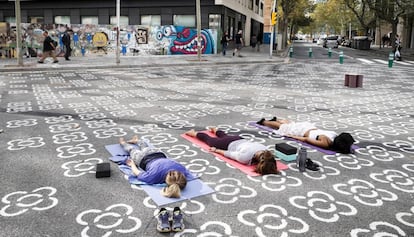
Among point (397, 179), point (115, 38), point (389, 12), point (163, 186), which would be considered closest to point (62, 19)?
point (115, 38)

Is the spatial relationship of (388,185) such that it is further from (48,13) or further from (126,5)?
(48,13)

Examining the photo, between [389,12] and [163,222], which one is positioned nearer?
[163,222]

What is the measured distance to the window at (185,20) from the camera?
107 feet

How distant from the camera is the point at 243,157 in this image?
5.69 m

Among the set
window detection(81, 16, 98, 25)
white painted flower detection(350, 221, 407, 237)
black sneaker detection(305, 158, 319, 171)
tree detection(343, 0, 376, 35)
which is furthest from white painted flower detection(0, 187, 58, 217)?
tree detection(343, 0, 376, 35)

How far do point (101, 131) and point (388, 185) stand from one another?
5.31m

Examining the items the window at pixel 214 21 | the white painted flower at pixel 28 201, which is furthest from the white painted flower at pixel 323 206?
the window at pixel 214 21

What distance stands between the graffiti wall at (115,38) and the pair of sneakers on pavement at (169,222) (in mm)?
24274

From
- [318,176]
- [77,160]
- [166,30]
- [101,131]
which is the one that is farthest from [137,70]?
[318,176]

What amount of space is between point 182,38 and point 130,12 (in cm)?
686

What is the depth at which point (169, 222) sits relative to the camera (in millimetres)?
3773

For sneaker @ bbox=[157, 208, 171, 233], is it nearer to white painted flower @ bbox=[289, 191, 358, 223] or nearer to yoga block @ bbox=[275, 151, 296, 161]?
white painted flower @ bbox=[289, 191, 358, 223]

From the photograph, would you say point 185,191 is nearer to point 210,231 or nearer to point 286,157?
point 210,231

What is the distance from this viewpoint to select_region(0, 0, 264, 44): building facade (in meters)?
32.2
